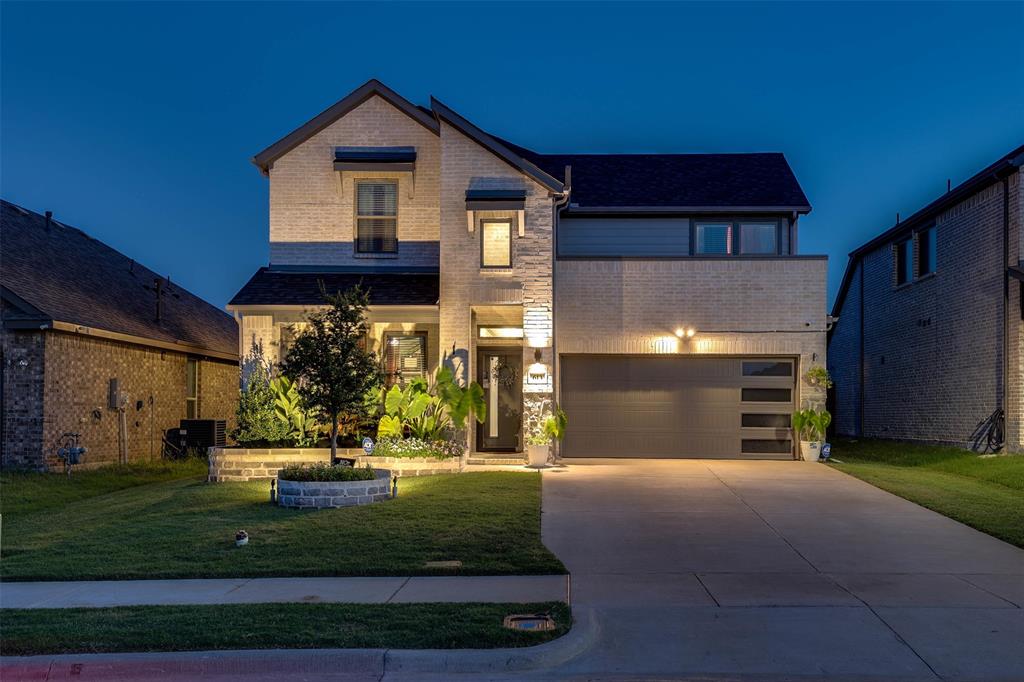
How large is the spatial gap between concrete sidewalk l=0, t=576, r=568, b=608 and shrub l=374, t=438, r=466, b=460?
7.45 metres

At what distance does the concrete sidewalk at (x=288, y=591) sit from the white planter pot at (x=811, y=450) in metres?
11.5

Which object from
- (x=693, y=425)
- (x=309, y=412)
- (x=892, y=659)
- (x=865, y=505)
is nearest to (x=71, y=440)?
(x=309, y=412)

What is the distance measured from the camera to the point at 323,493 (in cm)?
1228

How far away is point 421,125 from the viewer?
18.5 meters

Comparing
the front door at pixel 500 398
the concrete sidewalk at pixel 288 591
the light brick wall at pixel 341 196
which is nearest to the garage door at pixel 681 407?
the front door at pixel 500 398

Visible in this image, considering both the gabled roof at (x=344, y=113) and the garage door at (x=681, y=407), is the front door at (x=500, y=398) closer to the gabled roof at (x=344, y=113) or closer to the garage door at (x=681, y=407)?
the garage door at (x=681, y=407)

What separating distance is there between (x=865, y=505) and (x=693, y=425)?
646 centimetres

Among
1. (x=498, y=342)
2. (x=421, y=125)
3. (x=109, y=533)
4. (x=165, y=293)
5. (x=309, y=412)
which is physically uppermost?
(x=421, y=125)

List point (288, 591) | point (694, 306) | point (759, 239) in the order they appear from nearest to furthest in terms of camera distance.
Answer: point (288, 591) → point (694, 306) → point (759, 239)

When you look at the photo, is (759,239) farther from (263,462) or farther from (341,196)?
(263,462)

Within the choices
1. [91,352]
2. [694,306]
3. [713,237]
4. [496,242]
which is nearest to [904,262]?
[713,237]

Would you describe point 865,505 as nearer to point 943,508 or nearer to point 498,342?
point 943,508

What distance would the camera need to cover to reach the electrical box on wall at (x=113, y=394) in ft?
61.9

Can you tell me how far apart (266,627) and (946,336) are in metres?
19.1
